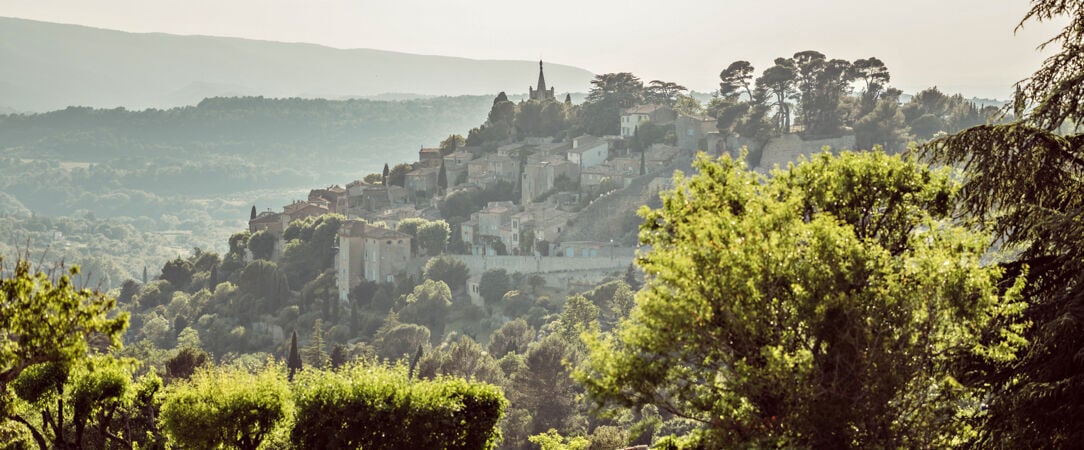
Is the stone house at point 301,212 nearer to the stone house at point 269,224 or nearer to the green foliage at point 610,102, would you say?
the stone house at point 269,224

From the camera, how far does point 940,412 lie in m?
9.38

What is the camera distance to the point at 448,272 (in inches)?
2808

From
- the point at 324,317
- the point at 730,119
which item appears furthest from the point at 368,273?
the point at 730,119

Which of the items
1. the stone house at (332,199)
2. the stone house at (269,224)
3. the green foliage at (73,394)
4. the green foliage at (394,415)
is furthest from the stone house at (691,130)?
the green foliage at (394,415)

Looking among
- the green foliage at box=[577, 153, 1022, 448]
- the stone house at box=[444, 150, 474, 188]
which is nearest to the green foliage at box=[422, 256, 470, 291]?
the stone house at box=[444, 150, 474, 188]

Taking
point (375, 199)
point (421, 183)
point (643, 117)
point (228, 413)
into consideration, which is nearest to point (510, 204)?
point (643, 117)

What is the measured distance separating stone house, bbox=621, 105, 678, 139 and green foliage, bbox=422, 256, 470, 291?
1749 cm

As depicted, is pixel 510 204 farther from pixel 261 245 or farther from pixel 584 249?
pixel 261 245

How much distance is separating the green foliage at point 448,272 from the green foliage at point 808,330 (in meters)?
61.0

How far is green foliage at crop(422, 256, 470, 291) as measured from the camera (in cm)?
7112

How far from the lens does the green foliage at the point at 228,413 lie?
15.0 m

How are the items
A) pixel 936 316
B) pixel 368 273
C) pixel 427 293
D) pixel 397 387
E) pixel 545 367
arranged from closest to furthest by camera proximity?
1. pixel 936 316
2. pixel 397 387
3. pixel 545 367
4. pixel 427 293
5. pixel 368 273

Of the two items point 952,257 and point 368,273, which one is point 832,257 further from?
point 368,273

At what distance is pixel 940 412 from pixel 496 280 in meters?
60.3
